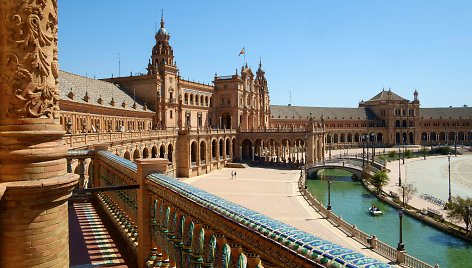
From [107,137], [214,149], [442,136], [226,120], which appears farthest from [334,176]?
[442,136]

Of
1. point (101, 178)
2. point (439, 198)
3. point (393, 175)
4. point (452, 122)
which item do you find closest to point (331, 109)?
point (452, 122)

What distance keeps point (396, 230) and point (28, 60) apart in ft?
126

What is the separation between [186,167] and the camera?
59.3m

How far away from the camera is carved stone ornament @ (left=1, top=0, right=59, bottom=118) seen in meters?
5.20

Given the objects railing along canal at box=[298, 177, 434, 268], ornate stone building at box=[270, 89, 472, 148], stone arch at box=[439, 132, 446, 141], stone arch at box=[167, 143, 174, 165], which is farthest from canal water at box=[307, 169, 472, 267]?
stone arch at box=[439, 132, 446, 141]

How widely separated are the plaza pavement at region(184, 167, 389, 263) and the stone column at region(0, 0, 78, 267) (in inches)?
934

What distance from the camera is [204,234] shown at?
197 inches

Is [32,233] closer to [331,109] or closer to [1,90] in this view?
[1,90]

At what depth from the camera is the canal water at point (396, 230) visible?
3003 cm

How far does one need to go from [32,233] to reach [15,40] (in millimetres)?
2708

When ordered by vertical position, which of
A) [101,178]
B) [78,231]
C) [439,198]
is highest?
[101,178]

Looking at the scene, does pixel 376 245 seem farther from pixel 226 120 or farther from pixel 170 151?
pixel 226 120

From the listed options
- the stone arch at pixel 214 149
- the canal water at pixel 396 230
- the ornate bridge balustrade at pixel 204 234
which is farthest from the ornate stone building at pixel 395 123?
the ornate bridge balustrade at pixel 204 234

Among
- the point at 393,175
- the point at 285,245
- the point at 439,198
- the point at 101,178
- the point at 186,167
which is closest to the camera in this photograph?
the point at 285,245
